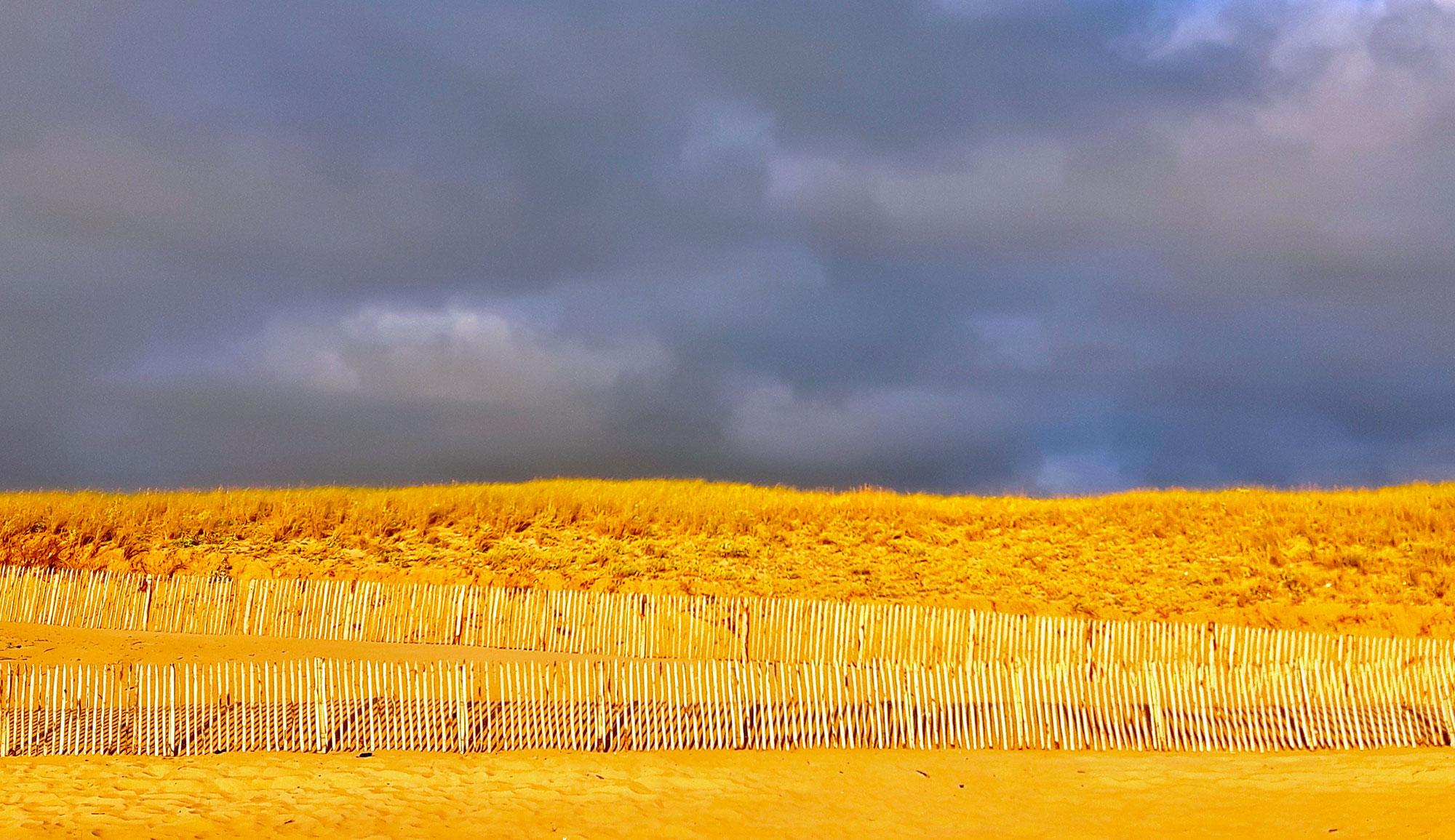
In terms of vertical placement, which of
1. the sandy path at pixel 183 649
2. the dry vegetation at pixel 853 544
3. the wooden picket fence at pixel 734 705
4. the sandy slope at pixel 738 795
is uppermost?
the dry vegetation at pixel 853 544

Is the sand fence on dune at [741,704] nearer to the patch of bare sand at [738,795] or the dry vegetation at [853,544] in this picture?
the patch of bare sand at [738,795]

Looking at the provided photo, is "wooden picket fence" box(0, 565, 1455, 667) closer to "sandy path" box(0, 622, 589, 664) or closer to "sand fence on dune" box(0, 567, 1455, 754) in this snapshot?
"sandy path" box(0, 622, 589, 664)

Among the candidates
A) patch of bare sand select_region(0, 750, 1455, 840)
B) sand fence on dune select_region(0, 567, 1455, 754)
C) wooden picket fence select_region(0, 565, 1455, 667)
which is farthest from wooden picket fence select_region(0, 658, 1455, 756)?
wooden picket fence select_region(0, 565, 1455, 667)

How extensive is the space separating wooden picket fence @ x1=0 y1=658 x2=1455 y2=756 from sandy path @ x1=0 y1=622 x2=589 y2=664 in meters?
2.65

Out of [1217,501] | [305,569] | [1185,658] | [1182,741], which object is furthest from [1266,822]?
[305,569]

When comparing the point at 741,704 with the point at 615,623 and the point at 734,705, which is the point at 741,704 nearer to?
the point at 734,705

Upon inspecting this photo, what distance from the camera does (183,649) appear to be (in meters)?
17.0

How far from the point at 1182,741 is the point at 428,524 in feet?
47.5

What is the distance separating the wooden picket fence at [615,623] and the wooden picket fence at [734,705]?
134 centimetres

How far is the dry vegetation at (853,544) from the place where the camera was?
19250mm

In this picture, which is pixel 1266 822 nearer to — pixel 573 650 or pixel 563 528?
pixel 573 650

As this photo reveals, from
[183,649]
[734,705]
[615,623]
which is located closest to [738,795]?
[734,705]

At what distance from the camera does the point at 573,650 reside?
16.9 meters

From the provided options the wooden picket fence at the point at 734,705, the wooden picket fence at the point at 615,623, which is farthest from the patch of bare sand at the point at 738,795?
the wooden picket fence at the point at 615,623
